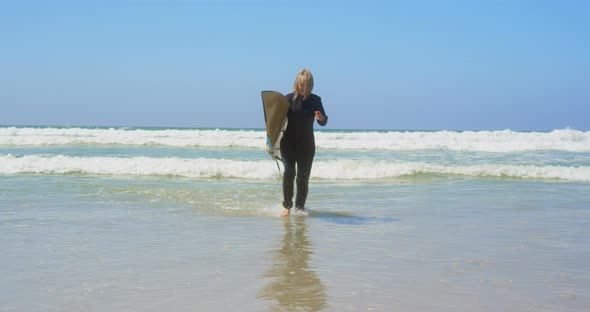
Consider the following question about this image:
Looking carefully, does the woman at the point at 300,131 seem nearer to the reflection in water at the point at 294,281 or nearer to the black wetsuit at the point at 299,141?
the black wetsuit at the point at 299,141

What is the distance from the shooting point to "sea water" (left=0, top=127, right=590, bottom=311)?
3.66 meters

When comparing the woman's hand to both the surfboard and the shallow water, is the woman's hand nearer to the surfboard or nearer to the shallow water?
the surfboard

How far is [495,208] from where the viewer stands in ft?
26.0

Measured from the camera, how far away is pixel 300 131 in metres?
7.11

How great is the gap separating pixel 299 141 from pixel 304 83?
0.75 metres

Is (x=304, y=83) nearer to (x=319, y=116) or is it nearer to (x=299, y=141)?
(x=319, y=116)

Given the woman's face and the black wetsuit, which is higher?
the woman's face

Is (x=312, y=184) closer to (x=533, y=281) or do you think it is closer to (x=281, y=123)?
(x=281, y=123)

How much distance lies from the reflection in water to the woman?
1.73 meters

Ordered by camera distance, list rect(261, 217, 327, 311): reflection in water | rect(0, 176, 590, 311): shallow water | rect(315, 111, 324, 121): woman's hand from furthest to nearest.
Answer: rect(315, 111, 324, 121): woman's hand, rect(0, 176, 590, 311): shallow water, rect(261, 217, 327, 311): reflection in water

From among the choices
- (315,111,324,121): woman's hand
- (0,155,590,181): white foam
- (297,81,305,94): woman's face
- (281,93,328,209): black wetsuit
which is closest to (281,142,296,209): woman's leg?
(281,93,328,209): black wetsuit

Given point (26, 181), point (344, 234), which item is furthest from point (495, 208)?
point (26, 181)

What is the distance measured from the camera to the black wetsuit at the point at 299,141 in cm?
705

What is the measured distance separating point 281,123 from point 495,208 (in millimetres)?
3327
